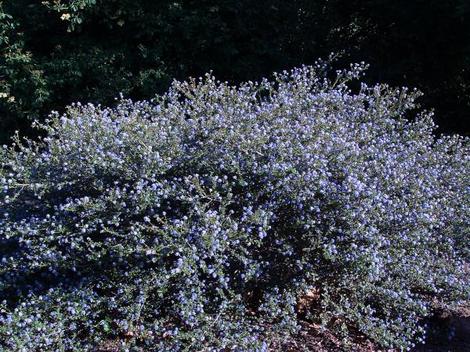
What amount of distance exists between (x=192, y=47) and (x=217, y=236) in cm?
404

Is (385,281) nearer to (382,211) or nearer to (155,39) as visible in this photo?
(382,211)

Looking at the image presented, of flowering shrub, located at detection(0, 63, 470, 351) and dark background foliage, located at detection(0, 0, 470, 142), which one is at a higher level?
dark background foliage, located at detection(0, 0, 470, 142)

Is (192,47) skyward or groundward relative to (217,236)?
skyward

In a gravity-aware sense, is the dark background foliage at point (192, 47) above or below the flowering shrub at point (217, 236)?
above

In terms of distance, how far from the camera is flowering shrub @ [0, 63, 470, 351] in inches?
131

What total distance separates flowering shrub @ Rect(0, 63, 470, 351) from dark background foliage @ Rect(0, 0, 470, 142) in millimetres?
2903

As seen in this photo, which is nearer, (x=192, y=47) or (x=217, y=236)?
(x=217, y=236)

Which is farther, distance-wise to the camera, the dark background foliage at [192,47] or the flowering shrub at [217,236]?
the dark background foliage at [192,47]

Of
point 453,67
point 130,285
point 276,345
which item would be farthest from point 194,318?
point 453,67

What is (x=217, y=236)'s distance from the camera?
10.7 ft

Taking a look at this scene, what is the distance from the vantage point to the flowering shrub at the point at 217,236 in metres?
3.32

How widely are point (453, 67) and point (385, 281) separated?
4.00m

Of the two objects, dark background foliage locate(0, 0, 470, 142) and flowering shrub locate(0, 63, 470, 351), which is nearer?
flowering shrub locate(0, 63, 470, 351)

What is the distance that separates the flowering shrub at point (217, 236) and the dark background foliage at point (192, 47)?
290 cm
